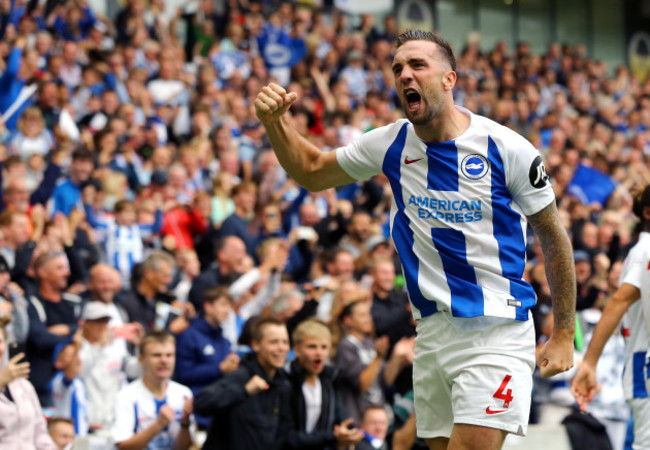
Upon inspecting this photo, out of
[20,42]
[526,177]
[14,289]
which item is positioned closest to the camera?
[526,177]

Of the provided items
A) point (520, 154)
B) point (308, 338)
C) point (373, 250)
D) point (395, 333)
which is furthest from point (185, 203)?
point (520, 154)

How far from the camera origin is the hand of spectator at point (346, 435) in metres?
7.64

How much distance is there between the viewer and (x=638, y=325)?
6.32 m

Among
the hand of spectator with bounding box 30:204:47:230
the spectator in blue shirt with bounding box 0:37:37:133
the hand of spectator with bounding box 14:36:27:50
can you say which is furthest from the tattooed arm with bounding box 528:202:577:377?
the hand of spectator with bounding box 14:36:27:50

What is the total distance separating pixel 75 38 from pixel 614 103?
12540 mm

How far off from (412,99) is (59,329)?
15.6 ft

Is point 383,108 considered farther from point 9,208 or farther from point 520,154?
point 520,154

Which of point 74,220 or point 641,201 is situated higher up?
point 641,201

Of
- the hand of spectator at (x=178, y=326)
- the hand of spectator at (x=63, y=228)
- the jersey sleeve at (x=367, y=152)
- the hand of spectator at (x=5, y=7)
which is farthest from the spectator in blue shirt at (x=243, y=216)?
the jersey sleeve at (x=367, y=152)

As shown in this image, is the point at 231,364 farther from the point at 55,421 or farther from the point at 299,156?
the point at 299,156

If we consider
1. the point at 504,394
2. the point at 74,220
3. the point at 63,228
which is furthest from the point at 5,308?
the point at 504,394

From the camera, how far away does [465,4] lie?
91.5 feet

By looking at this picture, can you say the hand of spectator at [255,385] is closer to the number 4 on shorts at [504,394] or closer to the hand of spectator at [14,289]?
the hand of spectator at [14,289]

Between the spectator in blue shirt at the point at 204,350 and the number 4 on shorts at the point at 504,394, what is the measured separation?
4147 mm
